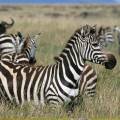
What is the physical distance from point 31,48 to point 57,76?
5308 millimetres

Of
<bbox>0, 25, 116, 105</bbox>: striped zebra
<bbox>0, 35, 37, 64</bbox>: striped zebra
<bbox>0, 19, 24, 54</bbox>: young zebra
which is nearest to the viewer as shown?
<bbox>0, 25, 116, 105</bbox>: striped zebra

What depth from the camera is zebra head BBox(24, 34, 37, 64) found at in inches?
645

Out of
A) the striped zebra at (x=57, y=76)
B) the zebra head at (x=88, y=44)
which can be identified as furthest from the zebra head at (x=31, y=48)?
the zebra head at (x=88, y=44)

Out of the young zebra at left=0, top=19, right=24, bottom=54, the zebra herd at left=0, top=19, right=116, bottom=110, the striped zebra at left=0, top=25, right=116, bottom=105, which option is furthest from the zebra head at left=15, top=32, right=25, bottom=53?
the striped zebra at left=0, top=25, right=116, bottom=105

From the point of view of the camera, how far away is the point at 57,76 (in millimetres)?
11531

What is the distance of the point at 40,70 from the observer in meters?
11.9

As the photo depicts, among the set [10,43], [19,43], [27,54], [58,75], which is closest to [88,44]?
[58,75]

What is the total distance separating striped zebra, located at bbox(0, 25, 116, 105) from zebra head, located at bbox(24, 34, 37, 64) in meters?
4.24

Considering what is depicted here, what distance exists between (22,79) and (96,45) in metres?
1.59

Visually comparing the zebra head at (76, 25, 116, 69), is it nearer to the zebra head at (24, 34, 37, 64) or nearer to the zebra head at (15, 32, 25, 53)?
the zebra head at (24, 34, 37, 64)

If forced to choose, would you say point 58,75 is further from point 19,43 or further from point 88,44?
point 19,43

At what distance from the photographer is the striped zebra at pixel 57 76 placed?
11.4 m

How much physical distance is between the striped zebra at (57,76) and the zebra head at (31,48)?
4244mm

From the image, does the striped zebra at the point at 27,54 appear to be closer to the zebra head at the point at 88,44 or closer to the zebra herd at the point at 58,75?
the zebra herd at the point at 58,75
